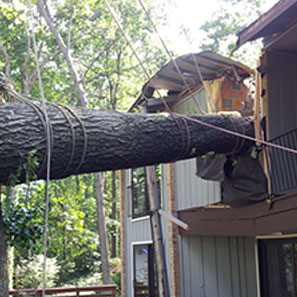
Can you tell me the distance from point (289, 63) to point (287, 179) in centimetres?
186

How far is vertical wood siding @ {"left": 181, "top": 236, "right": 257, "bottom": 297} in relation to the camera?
26.6 ft

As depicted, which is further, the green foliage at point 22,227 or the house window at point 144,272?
the house window at point 144,272

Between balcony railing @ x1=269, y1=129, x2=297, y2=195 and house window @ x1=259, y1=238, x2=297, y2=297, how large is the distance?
4.76ft

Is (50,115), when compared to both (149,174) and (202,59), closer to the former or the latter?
(149,174)

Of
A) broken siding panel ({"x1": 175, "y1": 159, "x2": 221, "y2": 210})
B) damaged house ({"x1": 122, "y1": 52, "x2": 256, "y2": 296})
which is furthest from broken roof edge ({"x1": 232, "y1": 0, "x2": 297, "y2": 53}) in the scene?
broken siding panel ({"x1": 175, "y1": 159, "x2": 221, "y2": 210})

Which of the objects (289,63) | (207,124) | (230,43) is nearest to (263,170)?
(207,124)

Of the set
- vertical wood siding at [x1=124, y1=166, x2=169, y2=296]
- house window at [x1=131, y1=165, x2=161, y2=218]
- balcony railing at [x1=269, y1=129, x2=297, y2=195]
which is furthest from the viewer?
house window at [x1=131, y1=165, x2=161, y2=218]

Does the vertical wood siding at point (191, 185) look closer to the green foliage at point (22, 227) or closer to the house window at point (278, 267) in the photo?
the house window at point (278, 267)

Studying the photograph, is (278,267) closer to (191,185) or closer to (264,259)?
(264,259)

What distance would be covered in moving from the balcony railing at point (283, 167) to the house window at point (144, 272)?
491cm

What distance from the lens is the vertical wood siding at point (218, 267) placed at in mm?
8102

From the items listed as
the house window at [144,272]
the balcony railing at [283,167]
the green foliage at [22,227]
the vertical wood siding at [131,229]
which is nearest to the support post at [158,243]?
the green foliage at [22,227]

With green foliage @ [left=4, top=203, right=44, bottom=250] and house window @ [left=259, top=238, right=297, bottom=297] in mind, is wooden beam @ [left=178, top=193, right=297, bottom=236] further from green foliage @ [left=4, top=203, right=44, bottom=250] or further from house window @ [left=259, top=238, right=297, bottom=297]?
green foliage @ [left=4, top=203, right=44, bottom=250]

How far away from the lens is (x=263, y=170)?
6.27 meters
